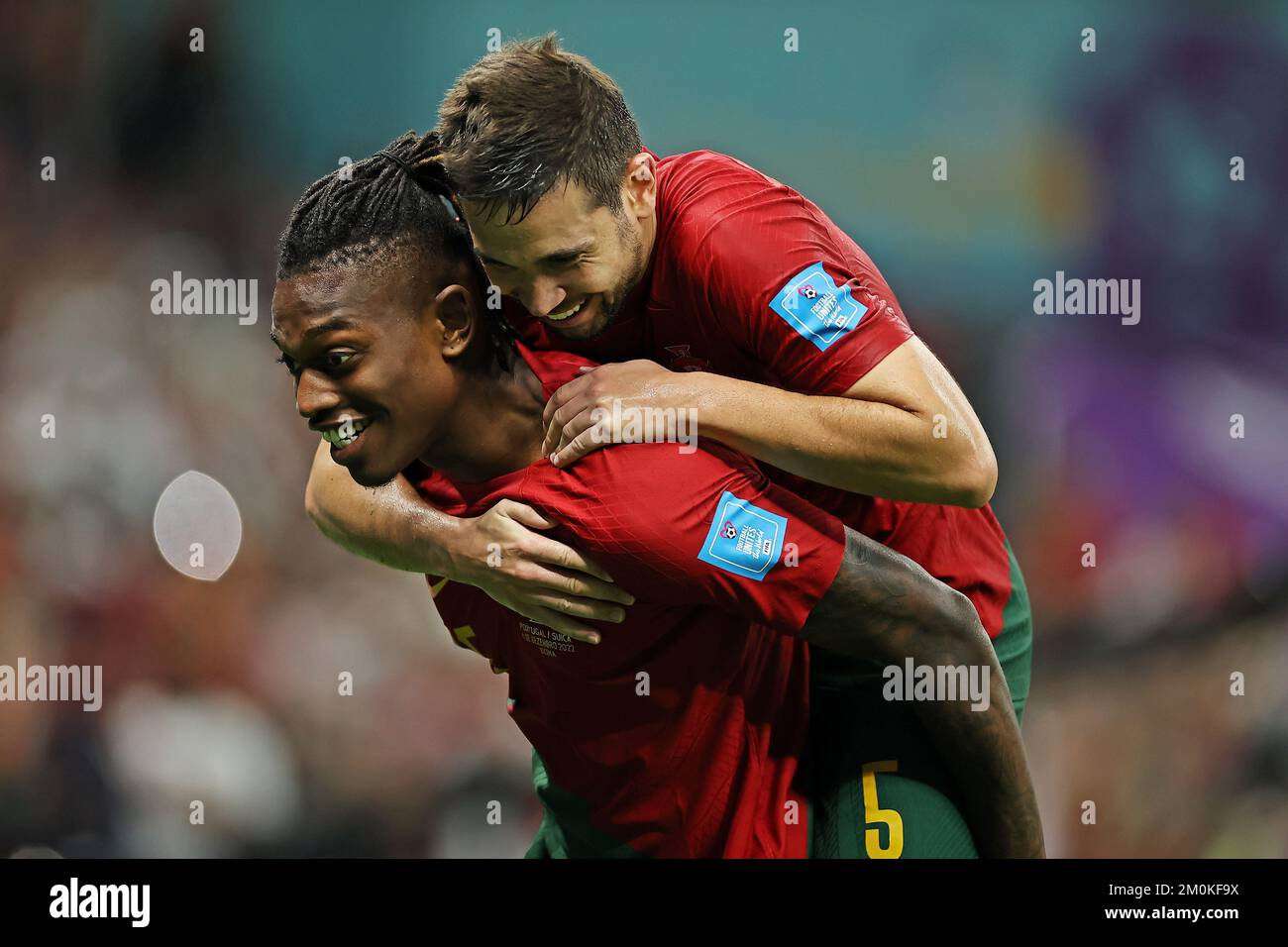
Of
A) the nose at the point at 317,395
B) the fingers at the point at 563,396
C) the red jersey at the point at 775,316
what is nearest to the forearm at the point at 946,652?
the red jersey at the point at 775,316

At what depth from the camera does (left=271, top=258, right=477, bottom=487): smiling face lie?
2238mm

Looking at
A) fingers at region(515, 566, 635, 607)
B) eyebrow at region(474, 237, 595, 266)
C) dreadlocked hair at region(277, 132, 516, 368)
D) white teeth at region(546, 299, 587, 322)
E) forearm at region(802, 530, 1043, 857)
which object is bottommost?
forearm at region(802, 530, 1043, 857)

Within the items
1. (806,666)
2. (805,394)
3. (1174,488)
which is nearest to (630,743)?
(806,666)

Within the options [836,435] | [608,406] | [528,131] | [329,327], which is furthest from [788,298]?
[329,327]

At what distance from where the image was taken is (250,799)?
5078mm

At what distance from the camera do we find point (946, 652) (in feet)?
7.48

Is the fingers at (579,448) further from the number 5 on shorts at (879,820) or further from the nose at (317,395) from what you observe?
Answer: the number 5 on shorts at (879,820)

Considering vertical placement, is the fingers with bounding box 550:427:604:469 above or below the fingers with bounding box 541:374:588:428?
below

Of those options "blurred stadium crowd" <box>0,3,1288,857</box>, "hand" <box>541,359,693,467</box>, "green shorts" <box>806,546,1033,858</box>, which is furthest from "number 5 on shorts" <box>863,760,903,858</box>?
"blurred stadium crowd" <box>0,3,1288,857</box>

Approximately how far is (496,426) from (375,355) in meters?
0.25

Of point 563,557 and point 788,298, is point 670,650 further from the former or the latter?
point 788,298

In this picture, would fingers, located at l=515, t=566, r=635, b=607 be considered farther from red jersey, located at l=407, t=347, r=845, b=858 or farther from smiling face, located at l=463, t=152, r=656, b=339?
smiling face, located at l=463, t=152, r=656, b=339

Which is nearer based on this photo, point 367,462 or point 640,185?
point 367,462

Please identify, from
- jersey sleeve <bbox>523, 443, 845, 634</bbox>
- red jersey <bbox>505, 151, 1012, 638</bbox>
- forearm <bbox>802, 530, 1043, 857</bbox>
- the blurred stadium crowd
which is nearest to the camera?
jersey sleeve <bbox>523, 443, 845, 634</bbox>
